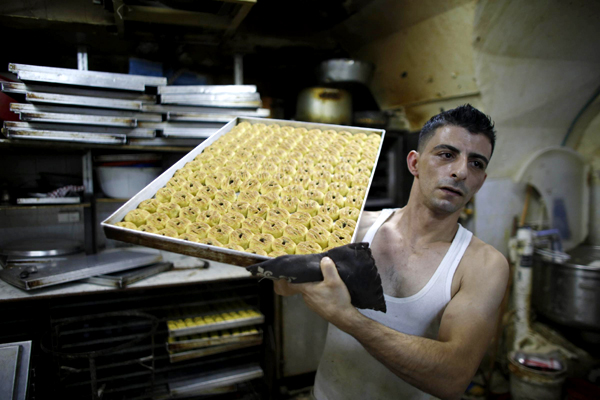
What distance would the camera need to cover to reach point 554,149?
3.30 meters

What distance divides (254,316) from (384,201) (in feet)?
5.16

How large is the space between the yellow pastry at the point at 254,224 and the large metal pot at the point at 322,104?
1.66 metres

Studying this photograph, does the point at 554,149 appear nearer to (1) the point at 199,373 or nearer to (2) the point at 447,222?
(2) the point at 447,222

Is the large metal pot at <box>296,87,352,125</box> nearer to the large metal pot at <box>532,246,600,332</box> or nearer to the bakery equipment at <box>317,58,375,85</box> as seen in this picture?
the bakery equipment at <box>317,58,375,85</box>

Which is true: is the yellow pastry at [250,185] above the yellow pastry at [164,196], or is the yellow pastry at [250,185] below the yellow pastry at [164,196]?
above

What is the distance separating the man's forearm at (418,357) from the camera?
1.10m

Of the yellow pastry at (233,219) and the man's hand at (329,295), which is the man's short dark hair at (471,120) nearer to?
the man's hand at (329,295)

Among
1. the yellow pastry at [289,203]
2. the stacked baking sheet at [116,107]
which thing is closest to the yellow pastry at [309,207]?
the yellow pastry at [289,203]

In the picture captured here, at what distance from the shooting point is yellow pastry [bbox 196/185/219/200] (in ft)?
4.99

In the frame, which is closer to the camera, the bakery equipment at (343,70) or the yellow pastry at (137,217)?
the yellow pastry at (137,217)

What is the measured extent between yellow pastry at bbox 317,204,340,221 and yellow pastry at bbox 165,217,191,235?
55cm

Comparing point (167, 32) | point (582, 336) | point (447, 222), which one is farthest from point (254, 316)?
point (582, 336)

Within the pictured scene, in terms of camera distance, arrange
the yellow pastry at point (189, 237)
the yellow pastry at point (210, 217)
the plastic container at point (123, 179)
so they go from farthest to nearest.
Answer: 1. the plastic container at point (123, 179)
2. the yellow pastry at point (210, 217)
3. the yellow pastry at point (189, 237)

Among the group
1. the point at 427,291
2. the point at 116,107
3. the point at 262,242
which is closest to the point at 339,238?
the point at 262,242
